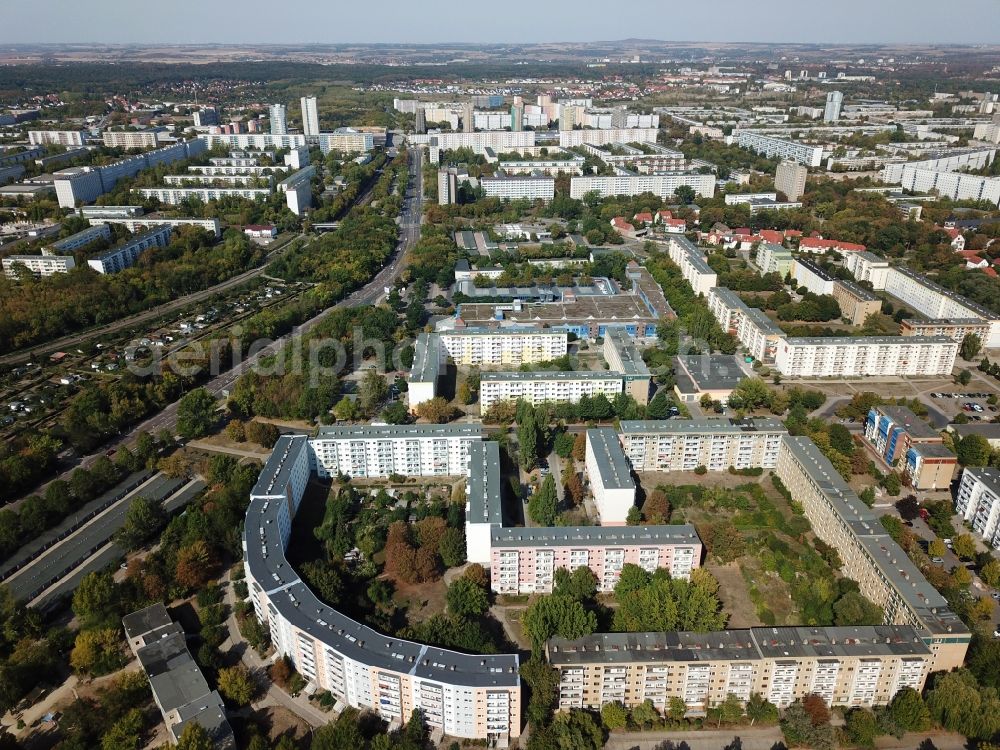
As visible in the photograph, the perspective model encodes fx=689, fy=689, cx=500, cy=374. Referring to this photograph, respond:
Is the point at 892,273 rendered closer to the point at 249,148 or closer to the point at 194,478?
the point at 194,478

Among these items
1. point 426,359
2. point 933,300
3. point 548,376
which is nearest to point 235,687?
point 426,359

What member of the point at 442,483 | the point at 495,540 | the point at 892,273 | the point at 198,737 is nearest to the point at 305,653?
the point at 198,737

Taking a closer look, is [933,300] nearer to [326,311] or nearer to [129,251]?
[326,311]

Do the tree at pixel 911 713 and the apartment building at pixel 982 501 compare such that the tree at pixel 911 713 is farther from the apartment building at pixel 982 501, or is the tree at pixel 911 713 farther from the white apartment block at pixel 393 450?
the white apartment block at pixel 393 450

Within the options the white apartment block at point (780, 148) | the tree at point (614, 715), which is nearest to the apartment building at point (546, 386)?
the tree at point (614, 715)

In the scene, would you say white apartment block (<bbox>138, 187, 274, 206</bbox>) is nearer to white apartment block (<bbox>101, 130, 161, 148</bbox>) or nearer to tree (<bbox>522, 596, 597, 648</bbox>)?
white apartment block (<bbox>101, 130, 161, 148</bbox>)

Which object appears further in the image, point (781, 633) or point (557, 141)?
point (557, 141)
